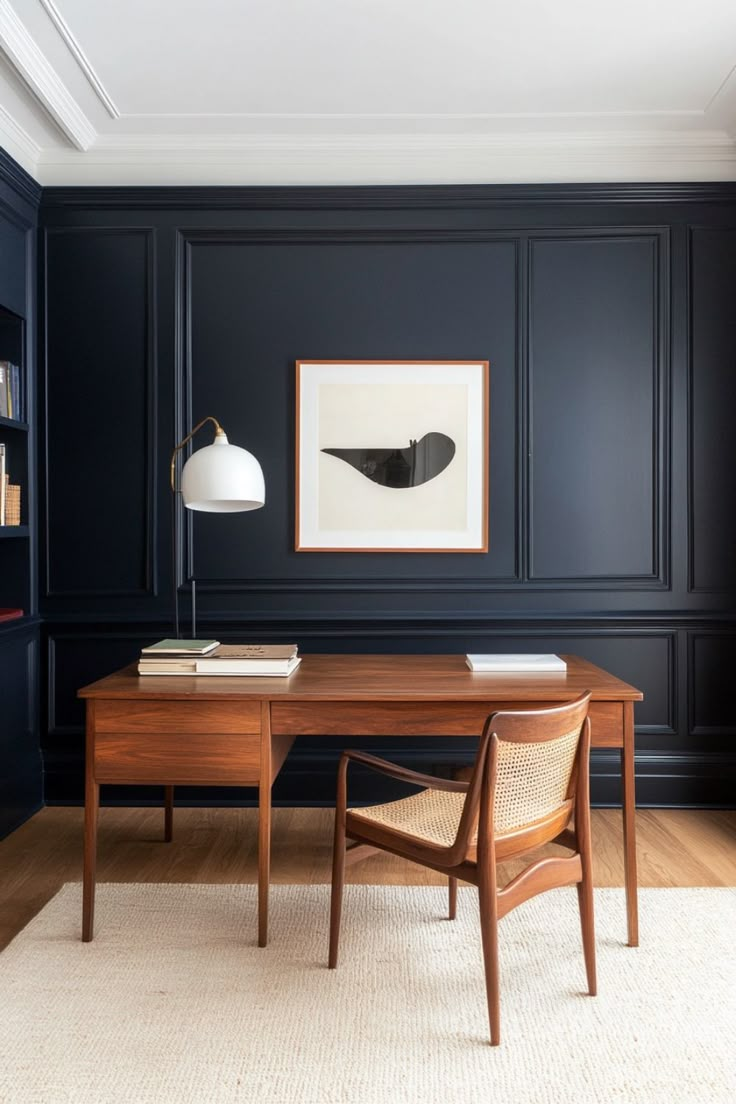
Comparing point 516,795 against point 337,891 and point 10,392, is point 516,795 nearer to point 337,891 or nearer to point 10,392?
point 337,891

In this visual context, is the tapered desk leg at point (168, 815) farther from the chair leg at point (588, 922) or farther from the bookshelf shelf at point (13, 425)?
the chair leg at point (588, 922)

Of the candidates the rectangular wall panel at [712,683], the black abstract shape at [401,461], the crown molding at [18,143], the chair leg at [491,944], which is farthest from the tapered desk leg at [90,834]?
the rectangular wall panel at [712,683]

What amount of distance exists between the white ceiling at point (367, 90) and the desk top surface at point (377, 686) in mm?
2100

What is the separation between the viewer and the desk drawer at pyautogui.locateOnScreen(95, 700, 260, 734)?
7.74 ft

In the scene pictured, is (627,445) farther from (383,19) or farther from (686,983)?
(686,983)

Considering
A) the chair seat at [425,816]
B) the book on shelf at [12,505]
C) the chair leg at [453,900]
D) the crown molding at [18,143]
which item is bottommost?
the chair leg at [453,900]

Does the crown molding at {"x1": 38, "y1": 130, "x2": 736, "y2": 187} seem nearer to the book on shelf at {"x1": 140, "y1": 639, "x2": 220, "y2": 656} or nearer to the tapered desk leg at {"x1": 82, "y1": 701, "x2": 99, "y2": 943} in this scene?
→ the book on shelf at {"x1": 140, "y1": 639, "x2": 220, "y2": 656}

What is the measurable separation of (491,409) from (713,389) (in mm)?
948

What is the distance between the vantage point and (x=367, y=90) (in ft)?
10.4

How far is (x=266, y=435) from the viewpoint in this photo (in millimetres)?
3578

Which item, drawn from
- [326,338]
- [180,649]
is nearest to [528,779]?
[180,649]

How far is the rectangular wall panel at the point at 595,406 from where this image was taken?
357 centimetres

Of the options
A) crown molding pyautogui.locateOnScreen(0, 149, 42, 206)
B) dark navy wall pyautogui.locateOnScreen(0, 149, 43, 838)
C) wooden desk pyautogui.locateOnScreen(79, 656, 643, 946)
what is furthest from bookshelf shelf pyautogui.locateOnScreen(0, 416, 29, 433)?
wooden desk pyautogui.locateOnScreen(79, 656, 643, 946)

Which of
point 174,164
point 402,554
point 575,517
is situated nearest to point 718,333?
point 575,517
